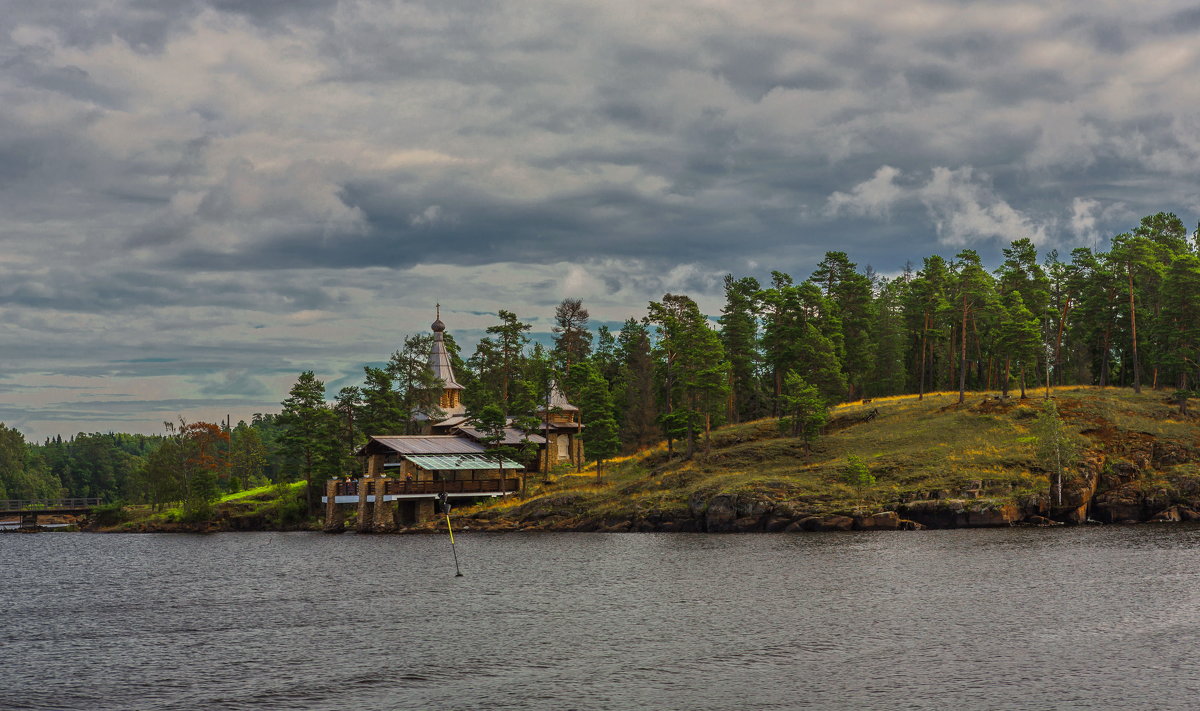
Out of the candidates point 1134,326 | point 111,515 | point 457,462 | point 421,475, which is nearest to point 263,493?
point 111,515

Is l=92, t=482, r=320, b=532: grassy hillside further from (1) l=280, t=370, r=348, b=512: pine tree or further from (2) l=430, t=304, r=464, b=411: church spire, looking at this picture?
(2) l=430, t=304, r=464, b=411: church spire

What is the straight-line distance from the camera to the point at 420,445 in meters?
107

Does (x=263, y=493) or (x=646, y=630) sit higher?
(x=263, y=493)

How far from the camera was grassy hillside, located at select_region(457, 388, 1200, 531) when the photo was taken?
259 ft

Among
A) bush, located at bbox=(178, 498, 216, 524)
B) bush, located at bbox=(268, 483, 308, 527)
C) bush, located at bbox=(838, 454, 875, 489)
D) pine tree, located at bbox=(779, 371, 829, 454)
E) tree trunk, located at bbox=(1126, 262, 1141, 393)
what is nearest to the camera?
bush, located at bbox=(838, 454, 875, 489)

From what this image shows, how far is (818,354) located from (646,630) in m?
73.4

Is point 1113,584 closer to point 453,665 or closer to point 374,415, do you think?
point 453,665

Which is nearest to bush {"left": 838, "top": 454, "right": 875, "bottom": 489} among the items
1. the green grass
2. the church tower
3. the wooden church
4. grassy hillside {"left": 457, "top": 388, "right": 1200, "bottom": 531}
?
grassy hillside {"left": 457, "top": 388, "right": 1200, "bottom": 531}

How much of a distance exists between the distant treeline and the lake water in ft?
124

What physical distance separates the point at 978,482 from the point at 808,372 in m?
30.6

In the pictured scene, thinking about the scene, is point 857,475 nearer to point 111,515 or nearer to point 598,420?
point 598,420

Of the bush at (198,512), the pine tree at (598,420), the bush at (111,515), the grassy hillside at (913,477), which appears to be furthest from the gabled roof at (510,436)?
the bush at (111,515)

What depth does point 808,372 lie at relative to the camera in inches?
4267

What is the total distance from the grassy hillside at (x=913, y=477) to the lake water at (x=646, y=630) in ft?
36.3
